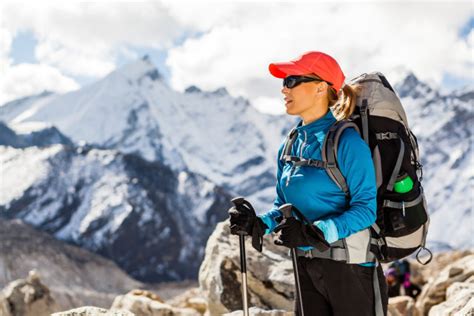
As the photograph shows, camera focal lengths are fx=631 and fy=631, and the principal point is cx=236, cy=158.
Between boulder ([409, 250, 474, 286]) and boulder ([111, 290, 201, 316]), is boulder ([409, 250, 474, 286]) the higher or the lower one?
the higher one

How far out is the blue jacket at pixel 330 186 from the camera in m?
3.54

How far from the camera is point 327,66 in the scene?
3.89 metres

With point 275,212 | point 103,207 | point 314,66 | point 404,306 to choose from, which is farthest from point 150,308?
point 103,207

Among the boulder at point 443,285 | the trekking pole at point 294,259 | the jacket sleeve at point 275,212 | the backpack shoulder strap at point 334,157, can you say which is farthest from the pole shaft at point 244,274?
the boulder at point 443,285

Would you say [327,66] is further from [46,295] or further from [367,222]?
[46,295]

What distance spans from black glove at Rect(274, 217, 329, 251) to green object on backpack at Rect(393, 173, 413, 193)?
65cm

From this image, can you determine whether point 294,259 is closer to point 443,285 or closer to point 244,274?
point 244,274

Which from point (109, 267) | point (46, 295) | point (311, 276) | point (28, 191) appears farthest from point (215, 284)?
point (28, 191)

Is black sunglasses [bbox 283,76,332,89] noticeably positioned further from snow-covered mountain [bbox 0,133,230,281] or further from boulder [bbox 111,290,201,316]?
snow-covered mountain [bbox 0,133,230,281]

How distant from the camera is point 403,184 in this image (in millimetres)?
3857

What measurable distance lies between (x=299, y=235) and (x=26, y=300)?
17235 mm

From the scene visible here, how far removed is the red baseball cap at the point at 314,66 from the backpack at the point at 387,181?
1.01ft

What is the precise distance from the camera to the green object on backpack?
3854mm

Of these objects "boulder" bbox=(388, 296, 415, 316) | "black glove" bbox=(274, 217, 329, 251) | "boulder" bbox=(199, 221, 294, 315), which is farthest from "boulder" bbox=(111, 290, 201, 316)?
"black glove" bbox=(274, 217, 329, 251)
